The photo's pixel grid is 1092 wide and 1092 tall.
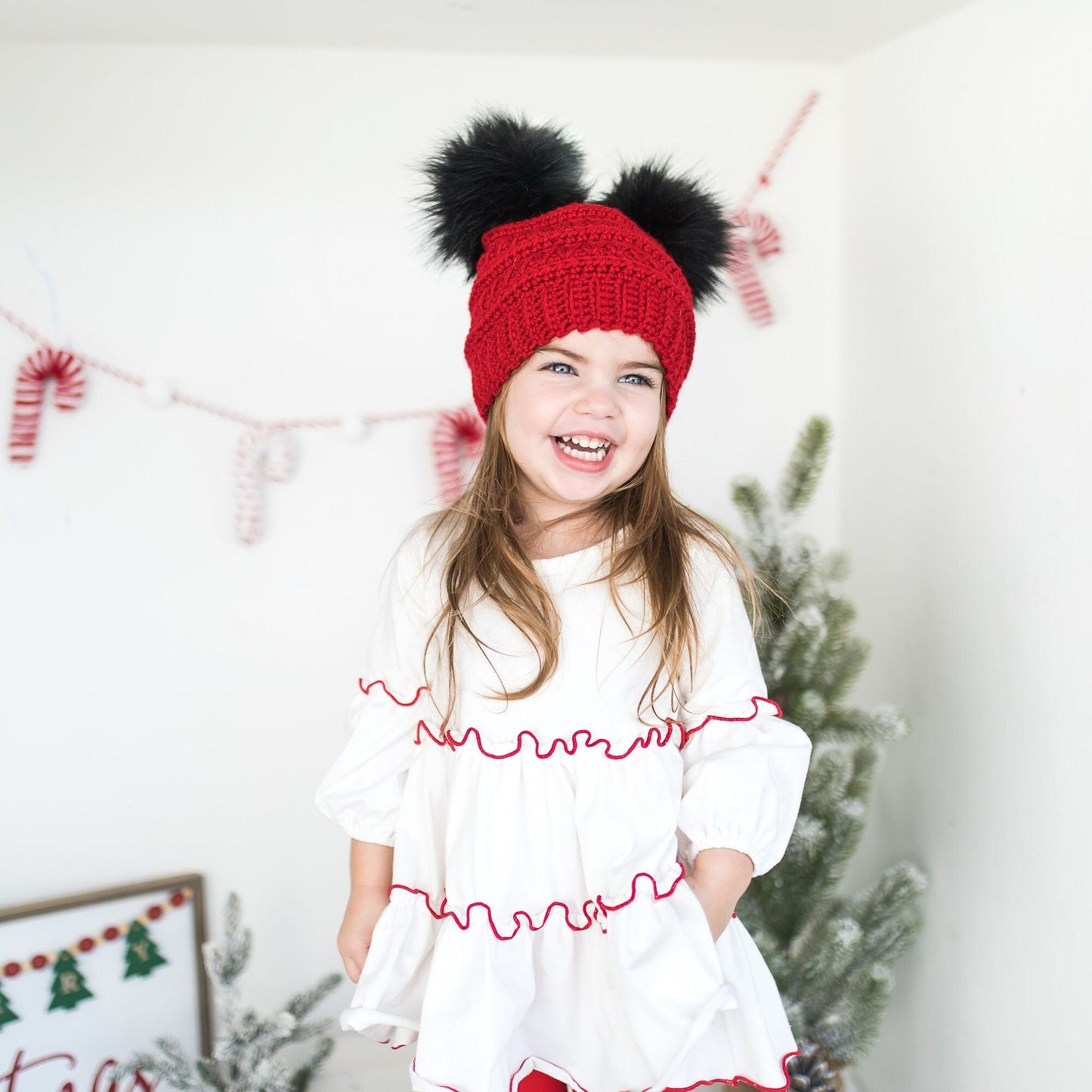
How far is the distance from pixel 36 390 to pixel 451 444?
0.66m

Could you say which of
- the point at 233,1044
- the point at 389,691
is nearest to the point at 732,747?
the point at 389,691

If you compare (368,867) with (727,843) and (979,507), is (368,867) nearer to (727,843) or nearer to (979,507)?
(727,843)

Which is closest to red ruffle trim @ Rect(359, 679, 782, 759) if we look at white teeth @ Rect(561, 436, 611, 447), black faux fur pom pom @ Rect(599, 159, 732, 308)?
white teeth @ Rect(561, 436, 611, 447)

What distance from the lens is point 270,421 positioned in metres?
1.62

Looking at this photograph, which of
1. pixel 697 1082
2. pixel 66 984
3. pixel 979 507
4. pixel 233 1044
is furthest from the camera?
pixel 66 984

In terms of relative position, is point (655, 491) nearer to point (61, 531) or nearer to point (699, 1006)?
point (699, 1006)

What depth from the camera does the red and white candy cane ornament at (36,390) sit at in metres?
1.50

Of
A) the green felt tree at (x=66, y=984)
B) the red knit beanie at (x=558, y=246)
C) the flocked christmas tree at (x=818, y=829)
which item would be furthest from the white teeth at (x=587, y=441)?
the green felt tree at (x=66, y=984)

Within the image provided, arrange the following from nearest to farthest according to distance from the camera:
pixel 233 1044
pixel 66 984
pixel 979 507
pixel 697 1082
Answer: pixel 697 1082 → pixel 979 507 → pixel 233 1044 → pixel 66 984

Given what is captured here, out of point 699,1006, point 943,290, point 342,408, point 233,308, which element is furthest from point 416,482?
point 699,1006

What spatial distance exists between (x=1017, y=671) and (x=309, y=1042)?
1.35m

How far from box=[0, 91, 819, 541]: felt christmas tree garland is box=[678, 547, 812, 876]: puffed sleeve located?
0.61 meters

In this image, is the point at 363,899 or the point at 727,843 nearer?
the point at 727,843

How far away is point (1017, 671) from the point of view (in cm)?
125
